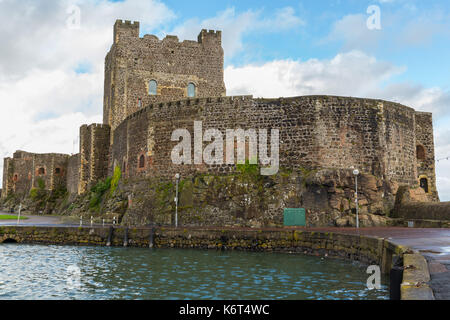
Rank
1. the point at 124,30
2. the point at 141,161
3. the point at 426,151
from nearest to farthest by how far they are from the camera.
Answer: the point at 141,161, the point at 426,151, the point at 124,30

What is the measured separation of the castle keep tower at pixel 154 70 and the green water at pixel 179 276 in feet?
66.5

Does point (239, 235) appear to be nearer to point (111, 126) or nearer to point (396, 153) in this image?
point (396, 153)

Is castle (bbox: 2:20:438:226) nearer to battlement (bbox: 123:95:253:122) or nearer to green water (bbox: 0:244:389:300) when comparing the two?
battlement (bbox: 123:95:253:122)

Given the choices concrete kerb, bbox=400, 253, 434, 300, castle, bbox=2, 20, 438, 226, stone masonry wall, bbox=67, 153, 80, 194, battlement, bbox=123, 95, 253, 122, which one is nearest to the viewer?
concrete kerb, bbox=400, 253, 434, 300

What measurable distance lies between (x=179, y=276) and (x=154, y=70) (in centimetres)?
2709

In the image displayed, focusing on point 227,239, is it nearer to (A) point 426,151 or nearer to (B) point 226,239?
(B) point 226,239

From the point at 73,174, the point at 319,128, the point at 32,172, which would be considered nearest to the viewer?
the point at 319,128

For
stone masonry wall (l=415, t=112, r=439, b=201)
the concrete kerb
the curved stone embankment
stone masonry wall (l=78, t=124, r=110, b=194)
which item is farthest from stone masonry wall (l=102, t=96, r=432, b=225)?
stone masonry wall (l=78, t=124, r=110, b=194)

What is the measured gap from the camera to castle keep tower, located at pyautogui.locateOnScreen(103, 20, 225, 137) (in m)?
36.3

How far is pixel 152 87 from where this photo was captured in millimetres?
36938

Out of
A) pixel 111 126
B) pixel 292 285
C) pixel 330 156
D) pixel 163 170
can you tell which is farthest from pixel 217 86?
pixel 292 285

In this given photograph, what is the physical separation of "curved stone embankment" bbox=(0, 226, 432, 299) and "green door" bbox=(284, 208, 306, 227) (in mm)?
3141

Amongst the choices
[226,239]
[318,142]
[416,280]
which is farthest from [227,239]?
[416,280]

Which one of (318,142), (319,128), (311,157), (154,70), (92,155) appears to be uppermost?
(154,70)
